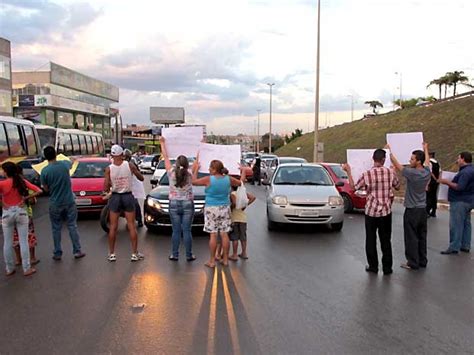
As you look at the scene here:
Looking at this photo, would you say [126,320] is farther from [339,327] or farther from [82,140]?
[82,140]

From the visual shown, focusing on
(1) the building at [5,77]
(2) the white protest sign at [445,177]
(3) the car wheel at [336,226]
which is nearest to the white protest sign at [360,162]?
(2) the white protest sign at [445,177]

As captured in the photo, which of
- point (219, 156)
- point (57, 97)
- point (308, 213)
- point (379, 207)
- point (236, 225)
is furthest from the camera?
point (57, 97)

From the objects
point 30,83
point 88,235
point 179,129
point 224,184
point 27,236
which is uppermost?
point 30,83

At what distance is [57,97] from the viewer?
238ft

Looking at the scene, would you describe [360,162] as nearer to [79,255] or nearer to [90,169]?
[79,255]

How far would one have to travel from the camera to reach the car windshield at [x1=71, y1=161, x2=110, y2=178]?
41.8 feet

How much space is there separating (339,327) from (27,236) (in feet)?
15.0

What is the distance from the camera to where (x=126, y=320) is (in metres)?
4.84

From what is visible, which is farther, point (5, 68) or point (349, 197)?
point (5, 68)

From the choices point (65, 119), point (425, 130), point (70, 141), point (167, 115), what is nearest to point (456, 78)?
point (425, 130)

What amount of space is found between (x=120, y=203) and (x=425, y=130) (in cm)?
3503

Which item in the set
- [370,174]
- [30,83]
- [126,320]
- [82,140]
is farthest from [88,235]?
[30,83]

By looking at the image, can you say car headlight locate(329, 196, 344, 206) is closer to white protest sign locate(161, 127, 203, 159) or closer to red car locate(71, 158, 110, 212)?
white protest sign locate(161, 127, 203, 159)

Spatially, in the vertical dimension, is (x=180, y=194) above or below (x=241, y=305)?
above
